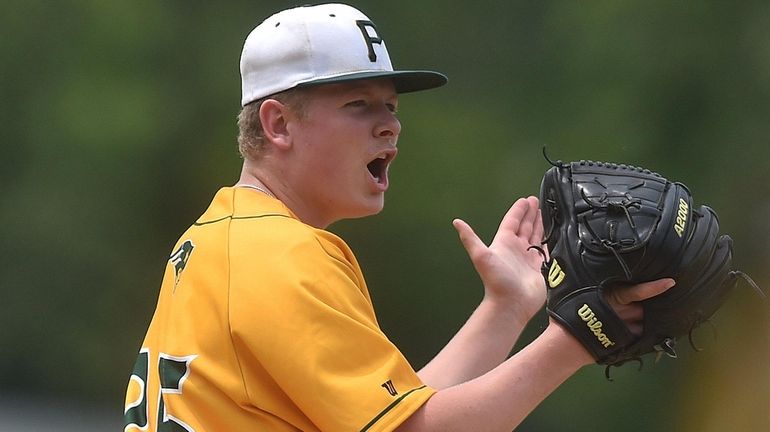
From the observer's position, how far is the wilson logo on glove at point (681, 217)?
2307mm

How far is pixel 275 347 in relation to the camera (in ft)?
7.13

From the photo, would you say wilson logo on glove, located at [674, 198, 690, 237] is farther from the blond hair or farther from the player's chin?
the blond hair

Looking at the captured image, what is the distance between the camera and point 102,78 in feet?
33.3

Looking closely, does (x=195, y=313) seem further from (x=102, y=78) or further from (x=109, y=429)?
(x=102, y=78)

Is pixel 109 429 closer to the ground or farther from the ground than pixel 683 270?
closer to the ground

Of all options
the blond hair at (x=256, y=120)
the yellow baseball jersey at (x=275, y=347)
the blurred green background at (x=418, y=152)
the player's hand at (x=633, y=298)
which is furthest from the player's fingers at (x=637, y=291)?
the blurred green background at (x=418, y=152)

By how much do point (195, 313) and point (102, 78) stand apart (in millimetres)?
8251

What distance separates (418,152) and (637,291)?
704 cm

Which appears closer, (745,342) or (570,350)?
(570,350)

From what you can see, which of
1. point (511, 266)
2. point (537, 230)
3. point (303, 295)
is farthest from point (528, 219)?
point (303, 295)

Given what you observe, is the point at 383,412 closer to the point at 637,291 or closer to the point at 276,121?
the point at 637,291

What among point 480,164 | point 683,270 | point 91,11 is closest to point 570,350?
point 683,270

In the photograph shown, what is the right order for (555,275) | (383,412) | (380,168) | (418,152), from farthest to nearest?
(418,152) → (380,168) → (555,275) → (383,412)

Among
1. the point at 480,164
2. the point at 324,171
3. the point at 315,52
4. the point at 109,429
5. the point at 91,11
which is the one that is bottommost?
the point at 109,429
